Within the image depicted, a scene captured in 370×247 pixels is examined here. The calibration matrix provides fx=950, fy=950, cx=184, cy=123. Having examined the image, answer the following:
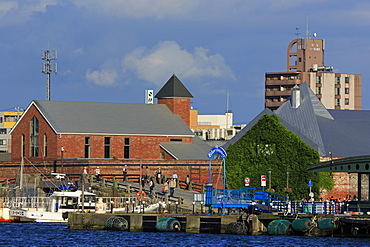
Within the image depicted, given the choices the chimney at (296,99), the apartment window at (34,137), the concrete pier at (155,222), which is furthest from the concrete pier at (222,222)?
the chimney at (296,99)

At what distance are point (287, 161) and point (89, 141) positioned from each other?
19.3 m

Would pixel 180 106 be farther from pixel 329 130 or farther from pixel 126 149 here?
pixel 329 130

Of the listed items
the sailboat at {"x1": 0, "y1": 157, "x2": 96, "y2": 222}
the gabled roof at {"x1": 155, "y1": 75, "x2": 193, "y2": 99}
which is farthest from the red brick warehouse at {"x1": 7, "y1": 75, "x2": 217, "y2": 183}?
the sailboat at {"x1": 0, "y1": 157, "x2": 96, "y2": 222}

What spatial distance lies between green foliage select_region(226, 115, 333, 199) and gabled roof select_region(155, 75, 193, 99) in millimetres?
12298

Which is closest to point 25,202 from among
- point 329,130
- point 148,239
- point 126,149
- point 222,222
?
point 126,149

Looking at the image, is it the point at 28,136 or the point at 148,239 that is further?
the point at 28,136

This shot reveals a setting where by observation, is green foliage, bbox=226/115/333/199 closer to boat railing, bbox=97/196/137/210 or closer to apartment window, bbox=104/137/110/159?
apartment window, bbox=104/137/110/159

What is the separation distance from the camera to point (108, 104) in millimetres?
99875

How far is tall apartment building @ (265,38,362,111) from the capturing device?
178 m

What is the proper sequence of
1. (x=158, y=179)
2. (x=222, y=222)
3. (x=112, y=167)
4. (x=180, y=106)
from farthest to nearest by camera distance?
1. (x=180, y=106)
2. (x=112, y=167)
3. (x=158, y=179)
4. (x=222, y=222)

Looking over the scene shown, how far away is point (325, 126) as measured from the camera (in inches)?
3568

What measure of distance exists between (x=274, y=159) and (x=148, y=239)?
116 feet

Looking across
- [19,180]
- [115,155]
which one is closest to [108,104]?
[115,155]

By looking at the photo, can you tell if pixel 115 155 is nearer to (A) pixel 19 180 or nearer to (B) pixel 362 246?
(A) pixel 19 180
